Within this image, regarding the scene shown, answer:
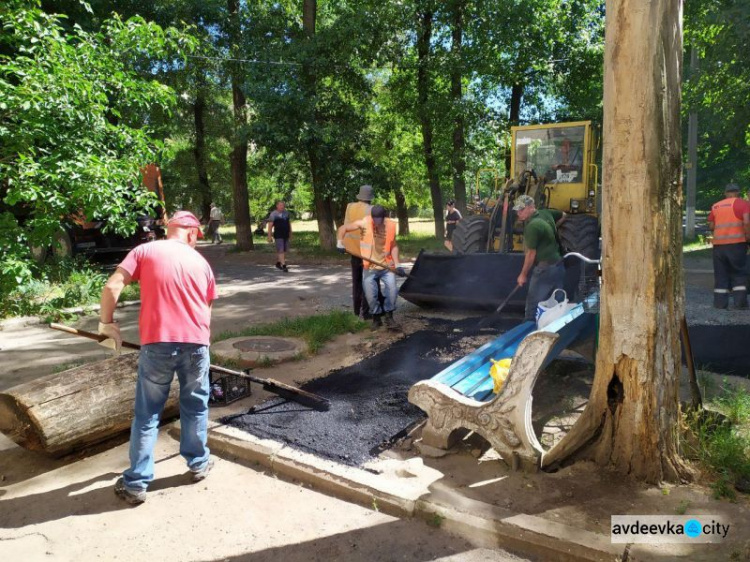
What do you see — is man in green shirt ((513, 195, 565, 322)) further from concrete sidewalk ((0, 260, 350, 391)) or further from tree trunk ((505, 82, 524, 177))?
tree trunk ((505, 82, 524, 177))

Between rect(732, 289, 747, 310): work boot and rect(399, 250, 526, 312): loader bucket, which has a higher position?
rect(399, 250, 526, 312): loader bucket

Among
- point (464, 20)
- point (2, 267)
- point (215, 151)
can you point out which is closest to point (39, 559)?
point (2, 267)

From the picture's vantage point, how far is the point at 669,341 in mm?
3414

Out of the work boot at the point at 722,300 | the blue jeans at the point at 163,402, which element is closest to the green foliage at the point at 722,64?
the work boot at the point at 722,300

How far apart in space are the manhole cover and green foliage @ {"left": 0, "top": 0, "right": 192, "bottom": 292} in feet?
9.33

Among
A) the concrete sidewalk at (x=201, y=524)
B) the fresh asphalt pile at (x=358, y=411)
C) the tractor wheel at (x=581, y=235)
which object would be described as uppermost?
the tractor wheel at (x=581, y=235)

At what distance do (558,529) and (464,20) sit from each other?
57.3 ft

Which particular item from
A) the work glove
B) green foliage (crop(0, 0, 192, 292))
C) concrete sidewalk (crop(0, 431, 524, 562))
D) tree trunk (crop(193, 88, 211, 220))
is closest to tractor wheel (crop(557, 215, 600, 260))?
green foliage (crop(0, 0, 192, 292))

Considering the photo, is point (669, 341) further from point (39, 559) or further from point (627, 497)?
point (39, 559)

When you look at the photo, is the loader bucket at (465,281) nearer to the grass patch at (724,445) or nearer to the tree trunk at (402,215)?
the grass patch at (724,445)

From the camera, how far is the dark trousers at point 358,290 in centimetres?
815

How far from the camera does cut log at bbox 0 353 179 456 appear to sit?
3900mm

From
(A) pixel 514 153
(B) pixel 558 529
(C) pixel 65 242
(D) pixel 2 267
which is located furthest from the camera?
(C) pixel 65 242

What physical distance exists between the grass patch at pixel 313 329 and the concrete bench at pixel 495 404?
277cm
